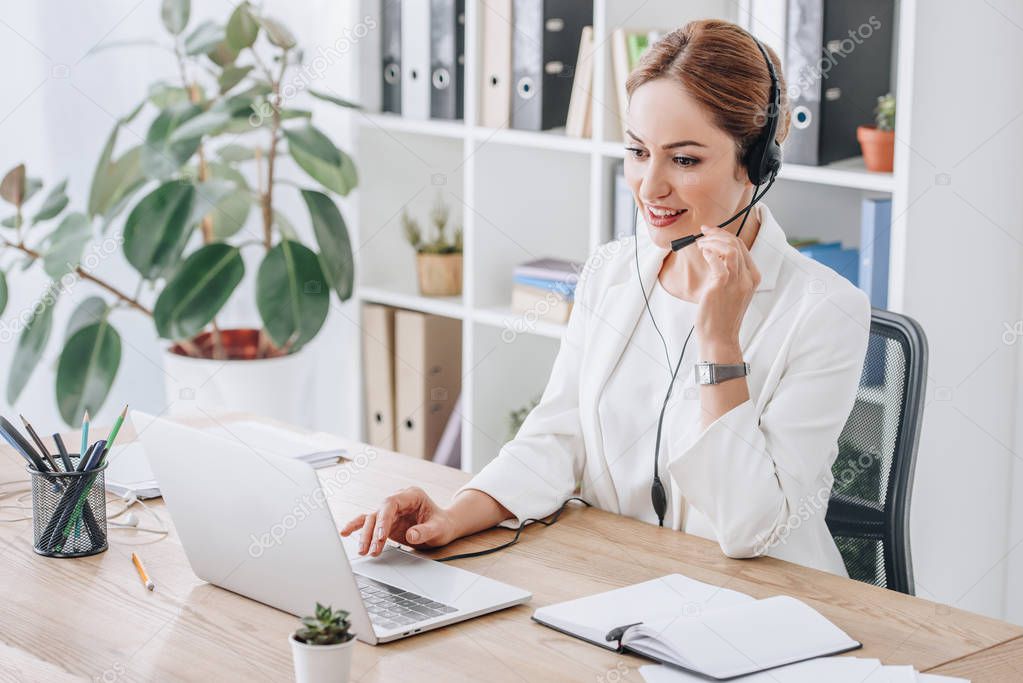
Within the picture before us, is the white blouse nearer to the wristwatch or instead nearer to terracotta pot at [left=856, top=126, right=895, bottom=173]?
the wristwatch

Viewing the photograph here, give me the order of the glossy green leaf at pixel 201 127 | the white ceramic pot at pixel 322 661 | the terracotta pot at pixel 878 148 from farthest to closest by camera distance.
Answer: the glossy green leaf at pixel 201 127
the terracotta pot at pixel 878 148
the white ceramic pot at pixel 322 661

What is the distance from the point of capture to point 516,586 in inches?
A: 57.1

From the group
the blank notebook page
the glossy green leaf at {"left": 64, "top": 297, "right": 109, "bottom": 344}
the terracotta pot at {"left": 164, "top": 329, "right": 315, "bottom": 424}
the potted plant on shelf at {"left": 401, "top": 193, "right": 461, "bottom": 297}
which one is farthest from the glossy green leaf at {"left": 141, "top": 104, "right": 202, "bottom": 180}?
the blank notebook page

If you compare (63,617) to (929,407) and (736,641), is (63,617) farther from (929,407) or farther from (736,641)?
(929,407)

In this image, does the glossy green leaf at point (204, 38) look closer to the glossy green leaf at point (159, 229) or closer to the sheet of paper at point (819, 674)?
the glossy green leaf at point (159, 229)

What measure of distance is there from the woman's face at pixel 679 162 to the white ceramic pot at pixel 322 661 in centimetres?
87

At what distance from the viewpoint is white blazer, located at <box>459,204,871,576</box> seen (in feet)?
5.20

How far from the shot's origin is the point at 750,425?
62.9 inches

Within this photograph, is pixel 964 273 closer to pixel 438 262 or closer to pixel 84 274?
pixel 438 262

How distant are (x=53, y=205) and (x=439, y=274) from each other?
38.4 inches

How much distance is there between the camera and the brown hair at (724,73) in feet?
5.65

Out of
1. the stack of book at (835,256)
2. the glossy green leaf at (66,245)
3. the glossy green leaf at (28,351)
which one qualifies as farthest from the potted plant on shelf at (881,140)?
the glossy green leaf at (28,351)

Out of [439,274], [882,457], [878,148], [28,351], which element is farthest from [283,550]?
[439,274]

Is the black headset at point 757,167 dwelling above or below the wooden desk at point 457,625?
above
